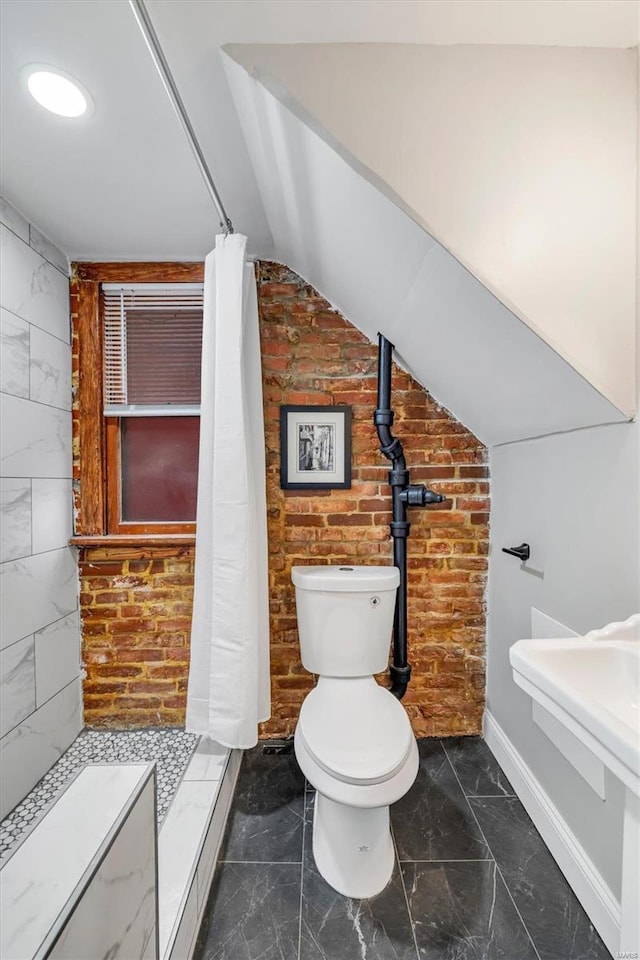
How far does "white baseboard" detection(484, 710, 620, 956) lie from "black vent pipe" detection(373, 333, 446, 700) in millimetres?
481

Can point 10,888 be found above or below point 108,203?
below

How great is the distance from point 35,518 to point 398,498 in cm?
146

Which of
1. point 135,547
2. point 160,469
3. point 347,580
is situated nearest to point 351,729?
point 347,580

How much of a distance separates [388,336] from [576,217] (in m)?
0.81

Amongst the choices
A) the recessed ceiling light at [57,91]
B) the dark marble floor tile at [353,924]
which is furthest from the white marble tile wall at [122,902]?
the recessed ceiling light at [57,91]

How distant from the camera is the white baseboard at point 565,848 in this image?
43.3 inches

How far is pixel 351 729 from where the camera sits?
1.34 metres

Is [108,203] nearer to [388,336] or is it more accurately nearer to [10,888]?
[388,336]

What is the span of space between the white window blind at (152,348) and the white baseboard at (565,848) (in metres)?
1.98

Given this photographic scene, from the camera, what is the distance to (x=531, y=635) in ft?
5.04

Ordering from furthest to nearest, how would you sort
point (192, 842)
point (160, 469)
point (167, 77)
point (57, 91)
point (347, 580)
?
point (160, 469)
point (347, 580)
point (192, 842)
point (57, 91)
point (167, 77)

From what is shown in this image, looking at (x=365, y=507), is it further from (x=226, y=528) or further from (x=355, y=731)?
(x=355, y=731)

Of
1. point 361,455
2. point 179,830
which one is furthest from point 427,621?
point 179,830

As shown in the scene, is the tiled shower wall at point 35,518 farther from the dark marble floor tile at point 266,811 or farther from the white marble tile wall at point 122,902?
the white marble tile wall at point 122,902
